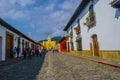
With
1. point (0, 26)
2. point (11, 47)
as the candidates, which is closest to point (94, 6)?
point (0, 26)

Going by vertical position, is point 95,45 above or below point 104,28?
below

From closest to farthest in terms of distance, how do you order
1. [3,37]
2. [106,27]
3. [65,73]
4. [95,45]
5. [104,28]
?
[65,73], [106,27], [104,28], [95,45], [3,37]

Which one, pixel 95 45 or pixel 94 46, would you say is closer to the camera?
pixel 95 45

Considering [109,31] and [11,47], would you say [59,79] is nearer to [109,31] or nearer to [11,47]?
[109,31]

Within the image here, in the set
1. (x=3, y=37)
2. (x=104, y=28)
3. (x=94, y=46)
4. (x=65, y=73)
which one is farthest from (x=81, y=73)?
(x=3, y=37)

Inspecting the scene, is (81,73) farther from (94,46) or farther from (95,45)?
(94,46)

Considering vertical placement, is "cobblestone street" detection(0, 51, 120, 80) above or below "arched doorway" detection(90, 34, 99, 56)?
below

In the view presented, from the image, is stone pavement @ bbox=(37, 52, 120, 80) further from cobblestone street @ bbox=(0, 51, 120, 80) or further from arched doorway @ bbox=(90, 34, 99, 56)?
arched doorway @ bbox=(90, 34, 99, 56)

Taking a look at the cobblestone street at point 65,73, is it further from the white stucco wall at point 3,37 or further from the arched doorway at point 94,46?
the white stucco wall at point 3,37

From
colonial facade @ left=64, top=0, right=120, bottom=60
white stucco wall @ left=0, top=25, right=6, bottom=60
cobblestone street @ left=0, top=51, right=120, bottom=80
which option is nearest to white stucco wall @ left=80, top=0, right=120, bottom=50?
colonial facade @ left=64, top=0, right=120, bottom=60

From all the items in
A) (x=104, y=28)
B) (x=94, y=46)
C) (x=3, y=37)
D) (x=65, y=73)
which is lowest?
(x=65, y=73)

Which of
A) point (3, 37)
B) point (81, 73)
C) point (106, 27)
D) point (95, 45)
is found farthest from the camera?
point (3, 37)

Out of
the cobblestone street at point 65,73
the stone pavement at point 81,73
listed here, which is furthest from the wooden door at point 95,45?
the stone pavement at point 81,73

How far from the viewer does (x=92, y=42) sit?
19.6 metres
